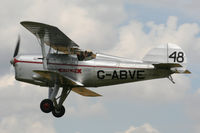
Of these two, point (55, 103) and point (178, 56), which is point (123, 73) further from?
point (55, 103)

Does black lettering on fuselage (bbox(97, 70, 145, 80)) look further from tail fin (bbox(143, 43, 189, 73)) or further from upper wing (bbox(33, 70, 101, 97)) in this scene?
upper wing (bbox(33, 70, 101, 97))

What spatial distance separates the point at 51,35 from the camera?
1867 cm

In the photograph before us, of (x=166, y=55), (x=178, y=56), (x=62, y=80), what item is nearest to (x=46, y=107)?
(x=62, y=80)

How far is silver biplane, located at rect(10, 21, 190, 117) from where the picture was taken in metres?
18.6

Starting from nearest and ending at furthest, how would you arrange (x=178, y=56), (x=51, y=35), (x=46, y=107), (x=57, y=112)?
(x=46, y=107) → (x=51, y=35) → (x=178, y=56) → (x=57, y=112)

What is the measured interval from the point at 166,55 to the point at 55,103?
4732mm

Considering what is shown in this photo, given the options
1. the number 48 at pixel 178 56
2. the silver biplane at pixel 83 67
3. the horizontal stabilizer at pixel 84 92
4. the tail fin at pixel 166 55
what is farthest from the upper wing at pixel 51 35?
the number 48 at pixel 178 56

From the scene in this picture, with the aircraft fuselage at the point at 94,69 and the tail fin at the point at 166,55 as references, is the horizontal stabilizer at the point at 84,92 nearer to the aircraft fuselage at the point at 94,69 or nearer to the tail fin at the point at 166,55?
the aircraft fuselage at the point at 94,69

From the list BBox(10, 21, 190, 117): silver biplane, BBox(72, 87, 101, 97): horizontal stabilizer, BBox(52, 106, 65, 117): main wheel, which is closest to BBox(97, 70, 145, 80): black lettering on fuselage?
BBox(10, 21, 190, 117): silver biplane

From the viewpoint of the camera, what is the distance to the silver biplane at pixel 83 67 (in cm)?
1859

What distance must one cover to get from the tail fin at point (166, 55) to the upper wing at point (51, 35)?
9.74ft

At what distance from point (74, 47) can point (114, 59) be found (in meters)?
1.79

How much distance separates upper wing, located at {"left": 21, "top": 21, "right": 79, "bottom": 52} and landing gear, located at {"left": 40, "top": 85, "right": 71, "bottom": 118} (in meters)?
1.70

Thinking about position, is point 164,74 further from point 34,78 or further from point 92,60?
point 34,78
